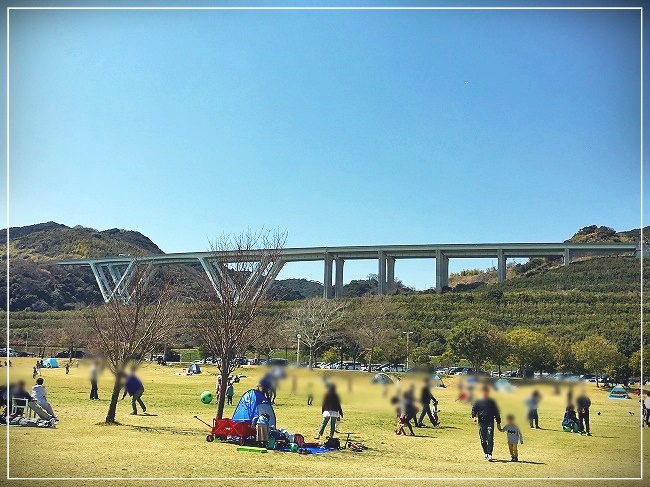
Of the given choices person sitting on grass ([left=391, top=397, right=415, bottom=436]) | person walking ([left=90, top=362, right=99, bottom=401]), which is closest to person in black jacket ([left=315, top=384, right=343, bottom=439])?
person sitting on grass ([left=391, top=397, right=415, bottom=436])

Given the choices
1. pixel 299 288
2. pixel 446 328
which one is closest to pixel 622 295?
pixel 446 328

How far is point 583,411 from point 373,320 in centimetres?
2851

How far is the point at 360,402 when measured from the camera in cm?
1179

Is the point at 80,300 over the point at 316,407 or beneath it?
over

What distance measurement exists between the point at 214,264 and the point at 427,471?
8.68 metres

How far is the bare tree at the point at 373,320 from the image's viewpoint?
3916 cm

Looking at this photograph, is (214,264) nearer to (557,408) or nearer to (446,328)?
(557,408)

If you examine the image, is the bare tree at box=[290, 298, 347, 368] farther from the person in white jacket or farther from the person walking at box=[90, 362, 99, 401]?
the person in white jacket

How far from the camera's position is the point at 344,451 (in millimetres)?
10836

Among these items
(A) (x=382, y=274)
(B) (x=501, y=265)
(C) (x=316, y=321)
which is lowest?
(C) (x=316, y=321)

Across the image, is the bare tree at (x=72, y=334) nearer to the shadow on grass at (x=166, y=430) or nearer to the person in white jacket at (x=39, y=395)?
the shadow on grass at (x=166, y=430)

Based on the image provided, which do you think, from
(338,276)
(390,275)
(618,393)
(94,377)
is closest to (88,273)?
(338,276)

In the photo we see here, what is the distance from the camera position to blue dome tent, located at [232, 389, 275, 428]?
1087 centimetres

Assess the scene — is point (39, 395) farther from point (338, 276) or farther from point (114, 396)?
point (338, 276)
